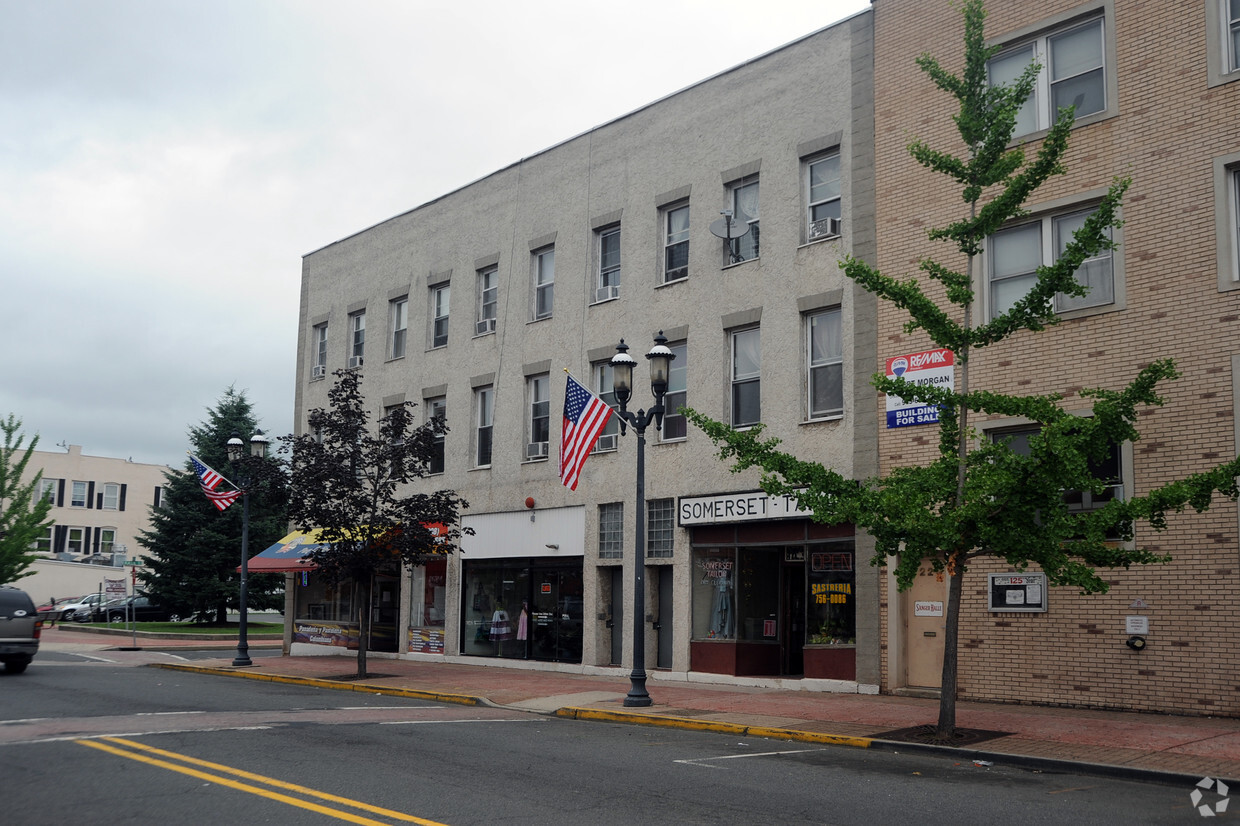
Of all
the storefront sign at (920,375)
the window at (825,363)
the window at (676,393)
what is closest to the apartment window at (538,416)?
the window at (676,393)

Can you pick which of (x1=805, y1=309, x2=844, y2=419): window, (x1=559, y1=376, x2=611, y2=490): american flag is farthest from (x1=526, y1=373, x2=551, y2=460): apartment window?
(x1=805, y1=309, x2=844, y2=419): window

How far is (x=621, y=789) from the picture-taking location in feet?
31.9

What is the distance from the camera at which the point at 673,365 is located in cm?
2311

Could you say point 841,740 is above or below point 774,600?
below

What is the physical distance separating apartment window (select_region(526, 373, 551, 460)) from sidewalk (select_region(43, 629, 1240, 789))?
204 inches

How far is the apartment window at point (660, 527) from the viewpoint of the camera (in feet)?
73.8

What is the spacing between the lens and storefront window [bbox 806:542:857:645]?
1938 cm

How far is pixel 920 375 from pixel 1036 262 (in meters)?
2.59

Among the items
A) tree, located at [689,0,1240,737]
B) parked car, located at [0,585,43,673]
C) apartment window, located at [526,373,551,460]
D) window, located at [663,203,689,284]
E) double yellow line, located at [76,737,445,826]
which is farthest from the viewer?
apartment window, located at [526,373,551,460]

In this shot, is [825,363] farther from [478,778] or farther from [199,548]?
[199,548]

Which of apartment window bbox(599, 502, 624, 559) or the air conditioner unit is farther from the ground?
the air conditioner unit

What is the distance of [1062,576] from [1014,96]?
577 centimetres

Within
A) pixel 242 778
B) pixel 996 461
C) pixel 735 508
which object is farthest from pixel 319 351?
pixel 242 778

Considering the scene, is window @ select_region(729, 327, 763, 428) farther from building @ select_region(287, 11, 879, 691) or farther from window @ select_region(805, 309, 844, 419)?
window @ select_region(805, 309, 844, 419)
